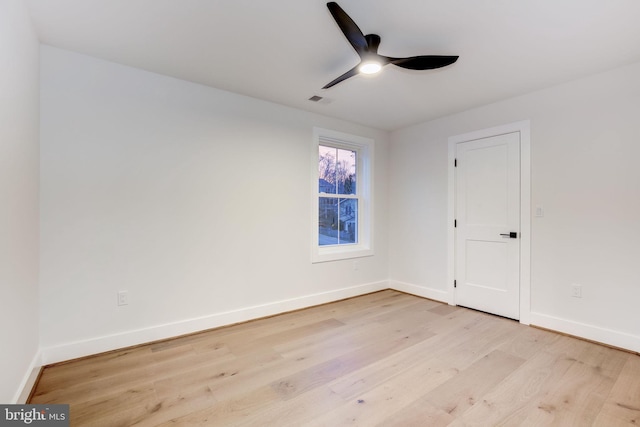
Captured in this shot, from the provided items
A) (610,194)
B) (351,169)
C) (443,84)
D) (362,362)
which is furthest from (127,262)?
(610,194)

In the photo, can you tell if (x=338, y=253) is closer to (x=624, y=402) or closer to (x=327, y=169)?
(x=327, y=169)

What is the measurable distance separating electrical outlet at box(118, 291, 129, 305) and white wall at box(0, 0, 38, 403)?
1.66ft

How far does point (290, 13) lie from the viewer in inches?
73.0

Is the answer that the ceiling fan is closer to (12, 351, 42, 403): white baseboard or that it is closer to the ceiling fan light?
the ceiling fan light

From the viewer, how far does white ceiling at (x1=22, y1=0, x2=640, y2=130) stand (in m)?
1.80

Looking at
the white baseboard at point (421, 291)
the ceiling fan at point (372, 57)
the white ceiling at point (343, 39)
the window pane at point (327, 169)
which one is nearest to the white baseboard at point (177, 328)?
the white baseboard at point (421, 291)

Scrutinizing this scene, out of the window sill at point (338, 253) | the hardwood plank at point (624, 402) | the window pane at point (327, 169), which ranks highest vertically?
the window pane at point (327, 169)

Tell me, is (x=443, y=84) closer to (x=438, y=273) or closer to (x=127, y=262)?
(x=438, y=273)

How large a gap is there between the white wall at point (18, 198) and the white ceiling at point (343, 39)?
14.0 inches

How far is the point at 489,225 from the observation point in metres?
3.38

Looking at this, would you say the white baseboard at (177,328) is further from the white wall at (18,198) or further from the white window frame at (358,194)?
the white window frame at (358,194)

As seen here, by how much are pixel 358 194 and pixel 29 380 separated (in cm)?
371

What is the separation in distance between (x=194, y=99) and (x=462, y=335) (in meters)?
3.47

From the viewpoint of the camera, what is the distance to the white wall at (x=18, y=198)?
1462 mm
